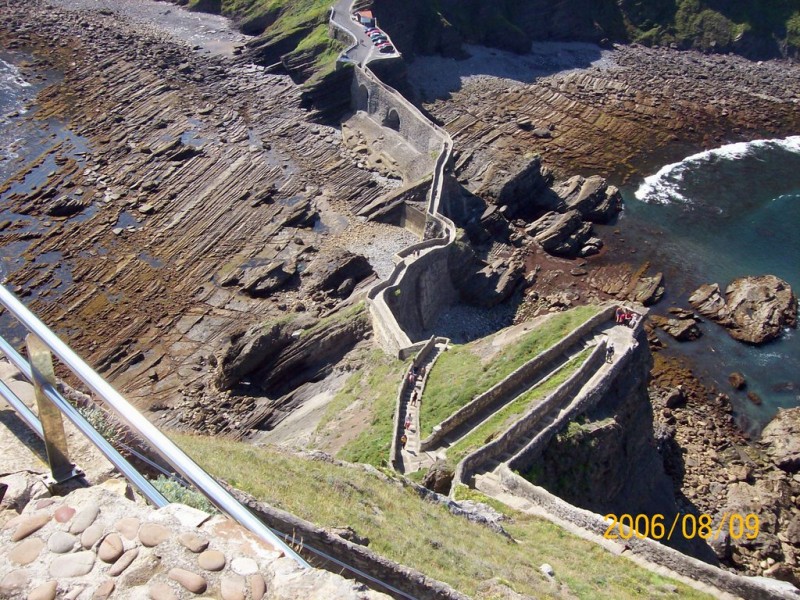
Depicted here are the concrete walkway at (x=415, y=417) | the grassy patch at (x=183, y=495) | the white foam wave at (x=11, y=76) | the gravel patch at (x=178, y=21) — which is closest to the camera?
the grassy patch at (x=183, y=495)

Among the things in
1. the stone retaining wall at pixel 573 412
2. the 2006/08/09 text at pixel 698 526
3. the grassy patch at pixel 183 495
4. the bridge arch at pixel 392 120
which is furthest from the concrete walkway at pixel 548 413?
the bridge arch at pixel 392 120

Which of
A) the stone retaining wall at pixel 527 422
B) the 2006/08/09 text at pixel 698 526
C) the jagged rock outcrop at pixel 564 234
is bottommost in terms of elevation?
the 2006/08/09 text at pixel 698 526

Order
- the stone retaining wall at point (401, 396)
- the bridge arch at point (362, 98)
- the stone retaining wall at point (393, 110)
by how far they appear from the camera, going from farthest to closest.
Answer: the bridge arch at point (362, 98)
the stone retaining wall at point (393, 110)
the stone retaining wall at point (401, 396)

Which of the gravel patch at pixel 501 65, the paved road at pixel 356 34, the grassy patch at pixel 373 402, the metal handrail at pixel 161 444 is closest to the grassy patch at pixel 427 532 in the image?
the grassy patch at pixel 373 402

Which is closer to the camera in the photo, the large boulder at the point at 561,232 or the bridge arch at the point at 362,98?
the large boulder at the point at 561,232

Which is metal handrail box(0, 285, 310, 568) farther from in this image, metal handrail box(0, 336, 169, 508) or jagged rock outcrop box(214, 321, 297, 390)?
jagged rock outcrop box(214, 321, 297, 390)

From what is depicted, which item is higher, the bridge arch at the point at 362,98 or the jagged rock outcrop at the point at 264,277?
the bridge arch at the point at 362,98

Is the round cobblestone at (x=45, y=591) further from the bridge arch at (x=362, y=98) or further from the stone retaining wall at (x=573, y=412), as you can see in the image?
the bridge arch at (x=362, y=98)

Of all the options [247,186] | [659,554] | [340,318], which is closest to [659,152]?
[247,186]
